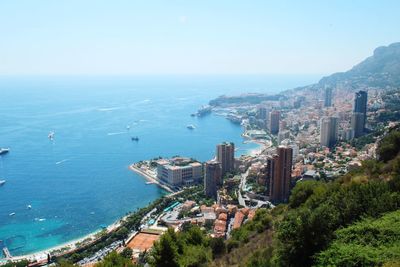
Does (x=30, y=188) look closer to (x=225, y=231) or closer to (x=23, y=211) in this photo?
(x=23, y=211)

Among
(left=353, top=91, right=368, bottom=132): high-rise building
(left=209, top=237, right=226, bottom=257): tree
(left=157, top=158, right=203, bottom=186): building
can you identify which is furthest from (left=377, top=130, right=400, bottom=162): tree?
(left=353, top=91, right=368, bottom=132): high-rise building

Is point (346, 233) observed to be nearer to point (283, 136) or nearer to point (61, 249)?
point (61, 249)

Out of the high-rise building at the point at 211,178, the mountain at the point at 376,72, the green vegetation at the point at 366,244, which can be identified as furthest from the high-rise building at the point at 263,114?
the green vegetation at the point at 366,244

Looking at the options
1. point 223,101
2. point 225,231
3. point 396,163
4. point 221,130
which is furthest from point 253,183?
point 223,101

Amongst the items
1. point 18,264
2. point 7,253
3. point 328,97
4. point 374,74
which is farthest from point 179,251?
point 374,74

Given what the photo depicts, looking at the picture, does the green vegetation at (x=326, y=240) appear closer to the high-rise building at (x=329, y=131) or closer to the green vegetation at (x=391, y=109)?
the high-rise building at (x=329, y=131)

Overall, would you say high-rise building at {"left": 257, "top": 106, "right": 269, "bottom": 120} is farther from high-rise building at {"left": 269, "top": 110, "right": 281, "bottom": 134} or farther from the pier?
the pier
